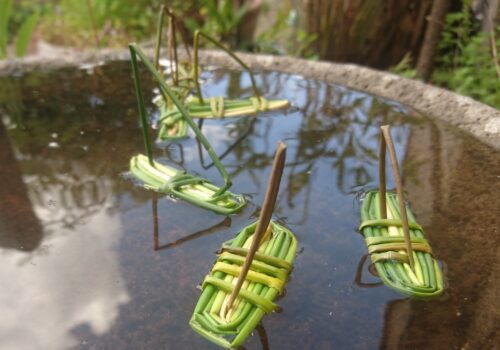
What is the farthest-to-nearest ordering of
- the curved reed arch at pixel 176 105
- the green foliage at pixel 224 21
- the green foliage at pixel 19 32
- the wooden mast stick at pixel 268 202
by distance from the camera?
the green foliage at pixel 224 21 → the green foliage at pixel 19 32 → the curved reed arch at pixel 176 105 → the wooden mast stick at pixel 268 202

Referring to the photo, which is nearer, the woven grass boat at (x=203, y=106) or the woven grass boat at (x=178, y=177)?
the woven grass boat at (x=178, y=177)

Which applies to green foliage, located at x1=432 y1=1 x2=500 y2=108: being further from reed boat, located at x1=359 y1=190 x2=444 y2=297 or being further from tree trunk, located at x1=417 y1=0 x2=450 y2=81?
reed boat, located at x1=359 y1=190 x2=444 y2=297

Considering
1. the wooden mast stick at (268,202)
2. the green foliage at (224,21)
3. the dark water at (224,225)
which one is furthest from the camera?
the green foliage at (224,21)

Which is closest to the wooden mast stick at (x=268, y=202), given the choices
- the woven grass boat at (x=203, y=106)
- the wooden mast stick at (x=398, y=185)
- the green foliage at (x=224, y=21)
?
the wooden mast stick at (x=398, y=185)

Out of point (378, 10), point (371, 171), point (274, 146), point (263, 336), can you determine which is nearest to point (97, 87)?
point (274, 146)

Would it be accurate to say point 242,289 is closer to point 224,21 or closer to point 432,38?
point 432,38

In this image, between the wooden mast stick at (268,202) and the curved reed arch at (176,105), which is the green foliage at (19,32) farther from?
the wooden mast stick at (268,202)

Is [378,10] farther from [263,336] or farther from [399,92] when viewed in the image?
[263,336]
